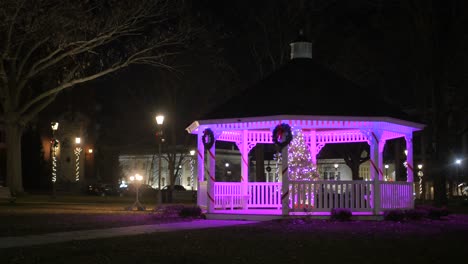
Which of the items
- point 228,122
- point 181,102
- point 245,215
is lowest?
point 245,215

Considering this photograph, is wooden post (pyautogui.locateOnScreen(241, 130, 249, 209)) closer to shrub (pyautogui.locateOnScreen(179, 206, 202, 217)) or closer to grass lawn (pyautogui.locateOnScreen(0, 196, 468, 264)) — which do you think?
shrub (pyautogui.locateOnScreen(179, 206, 202, 217))

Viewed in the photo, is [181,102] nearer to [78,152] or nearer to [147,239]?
[78,152]

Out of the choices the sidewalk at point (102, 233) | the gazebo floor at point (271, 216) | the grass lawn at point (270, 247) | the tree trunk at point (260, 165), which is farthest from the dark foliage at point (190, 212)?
the tree trunk at point (260, 165)

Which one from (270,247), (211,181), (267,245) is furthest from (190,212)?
(270,247)

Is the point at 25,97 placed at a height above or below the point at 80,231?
above

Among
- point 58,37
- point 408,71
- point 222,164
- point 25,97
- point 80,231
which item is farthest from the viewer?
point 222,164

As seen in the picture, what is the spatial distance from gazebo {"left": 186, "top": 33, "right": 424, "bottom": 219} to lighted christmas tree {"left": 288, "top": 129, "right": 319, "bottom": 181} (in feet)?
3.05

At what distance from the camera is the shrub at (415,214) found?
75.6ft

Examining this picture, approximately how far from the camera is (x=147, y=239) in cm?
1579

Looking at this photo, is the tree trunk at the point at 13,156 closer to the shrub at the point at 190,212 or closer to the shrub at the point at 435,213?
the shrub at the point at 190,212

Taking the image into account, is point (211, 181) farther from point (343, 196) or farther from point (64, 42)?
point (64, 42)

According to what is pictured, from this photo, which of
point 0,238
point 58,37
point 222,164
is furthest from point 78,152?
point 0,238

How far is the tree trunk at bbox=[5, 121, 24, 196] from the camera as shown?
4175 cm

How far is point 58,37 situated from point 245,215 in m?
15.2
